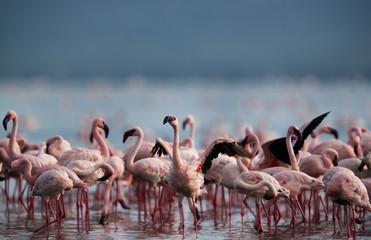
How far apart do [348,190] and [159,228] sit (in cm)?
267

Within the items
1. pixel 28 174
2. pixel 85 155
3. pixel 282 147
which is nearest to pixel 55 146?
pixel 85 155

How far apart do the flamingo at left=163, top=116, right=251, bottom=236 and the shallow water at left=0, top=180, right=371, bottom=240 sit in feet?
1.81

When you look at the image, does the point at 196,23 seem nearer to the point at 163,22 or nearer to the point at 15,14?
the point at 163,22

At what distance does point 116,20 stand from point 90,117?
13376 cm

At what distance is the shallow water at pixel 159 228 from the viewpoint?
324 inches

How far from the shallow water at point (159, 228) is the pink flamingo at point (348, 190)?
51 cm

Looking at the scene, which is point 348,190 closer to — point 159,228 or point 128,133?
point 159,228

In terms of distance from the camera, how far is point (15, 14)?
511 ft

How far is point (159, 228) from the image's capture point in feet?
29.5

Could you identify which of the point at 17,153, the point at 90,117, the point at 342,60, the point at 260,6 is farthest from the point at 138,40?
the point at 17,153

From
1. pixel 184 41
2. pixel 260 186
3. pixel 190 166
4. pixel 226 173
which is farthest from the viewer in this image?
pixel 184 41

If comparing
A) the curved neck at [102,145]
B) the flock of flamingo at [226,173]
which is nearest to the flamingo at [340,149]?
the flock of flamingo at [226,173]

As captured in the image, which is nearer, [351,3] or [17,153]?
[17,153]

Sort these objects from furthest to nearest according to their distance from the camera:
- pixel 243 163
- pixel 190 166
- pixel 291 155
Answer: pixel 243 163 → pixel 291 155 → pixel 190 166
